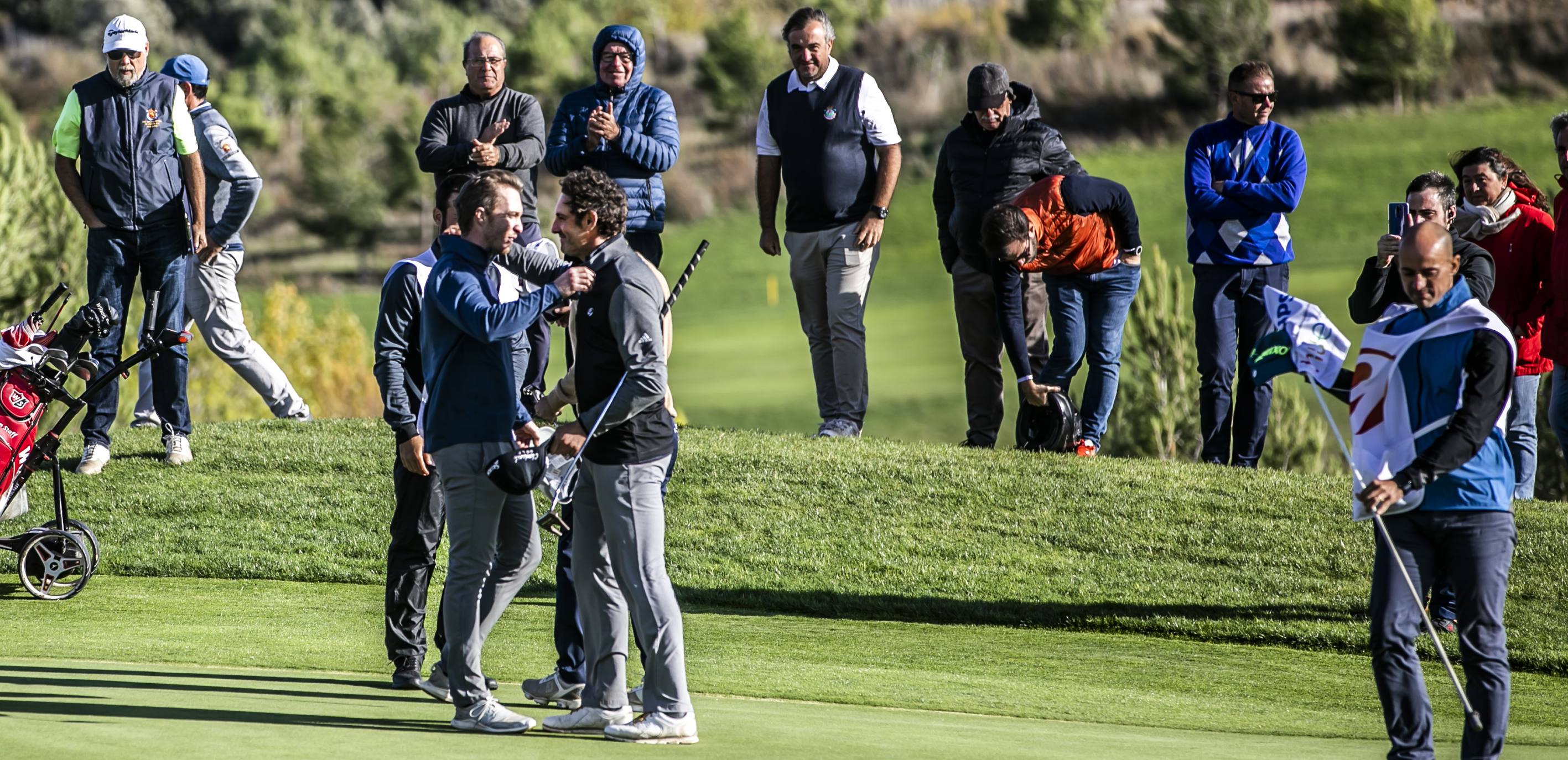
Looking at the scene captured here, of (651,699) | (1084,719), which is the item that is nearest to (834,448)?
(1084,719)

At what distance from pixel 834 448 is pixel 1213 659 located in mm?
3356

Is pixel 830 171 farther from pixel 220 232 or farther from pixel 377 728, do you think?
pixel 377 728

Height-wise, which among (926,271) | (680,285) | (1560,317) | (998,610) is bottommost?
(998,610)

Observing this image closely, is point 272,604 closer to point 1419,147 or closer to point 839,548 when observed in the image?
point 839,548

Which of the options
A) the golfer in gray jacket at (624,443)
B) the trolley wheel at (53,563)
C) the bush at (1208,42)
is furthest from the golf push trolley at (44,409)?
the bush at (1208,42)

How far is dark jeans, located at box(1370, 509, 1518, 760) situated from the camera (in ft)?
17.7

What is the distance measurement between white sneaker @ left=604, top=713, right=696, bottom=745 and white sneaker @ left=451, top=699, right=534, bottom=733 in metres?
0.33

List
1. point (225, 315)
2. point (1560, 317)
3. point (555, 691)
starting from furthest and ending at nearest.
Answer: point (225, 315), point (1560, 317), point (555, 691)

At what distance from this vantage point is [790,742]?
5.50 metres

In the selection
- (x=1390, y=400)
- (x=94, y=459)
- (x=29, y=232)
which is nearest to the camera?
(x=1390, y=400)

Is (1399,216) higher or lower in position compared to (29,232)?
lower

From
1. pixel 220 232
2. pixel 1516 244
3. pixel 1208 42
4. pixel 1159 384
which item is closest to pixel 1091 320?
pixel 1516 244

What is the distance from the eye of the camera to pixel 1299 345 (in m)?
5.92

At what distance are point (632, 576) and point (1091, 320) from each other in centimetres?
500
